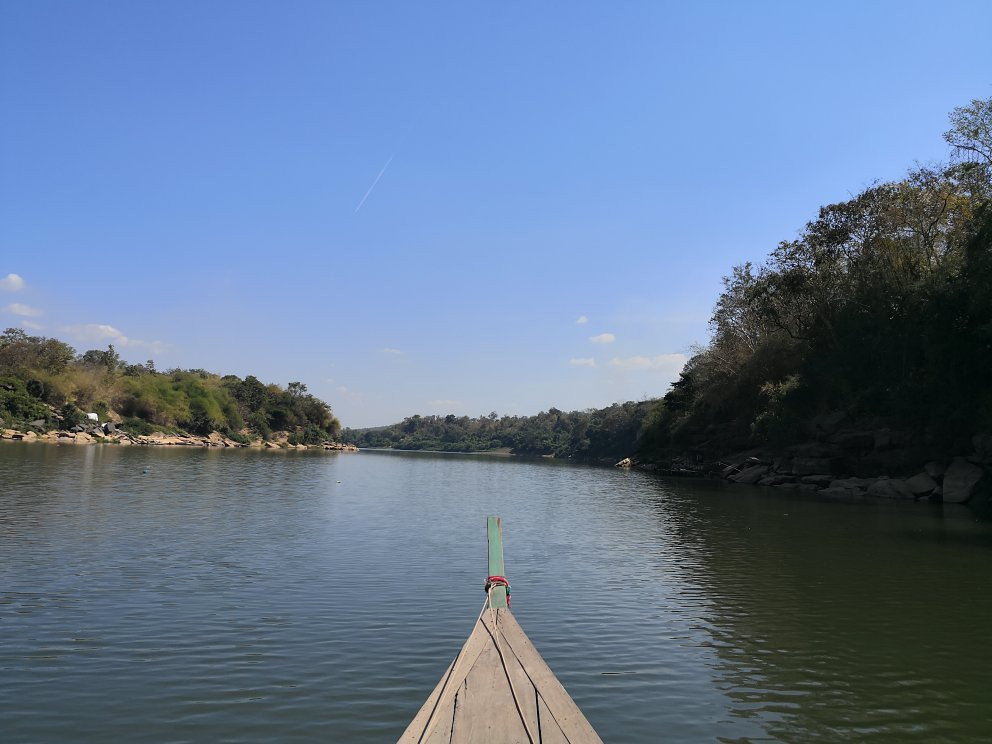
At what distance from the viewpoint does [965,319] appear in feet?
98.0

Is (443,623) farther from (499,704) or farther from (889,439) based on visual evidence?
(889,439)

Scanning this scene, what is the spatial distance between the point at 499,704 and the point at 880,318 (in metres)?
39.2

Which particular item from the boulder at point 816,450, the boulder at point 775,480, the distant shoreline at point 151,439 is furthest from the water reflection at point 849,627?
the distant shoreline at point 151,439

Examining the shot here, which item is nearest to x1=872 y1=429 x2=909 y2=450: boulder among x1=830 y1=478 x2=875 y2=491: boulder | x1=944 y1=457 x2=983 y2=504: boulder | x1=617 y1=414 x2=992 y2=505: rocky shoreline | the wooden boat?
x1=617 y1=414 x2=992 y2=505: rocky shoreline

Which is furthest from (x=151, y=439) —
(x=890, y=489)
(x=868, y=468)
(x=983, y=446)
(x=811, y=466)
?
(x=983, y=446)

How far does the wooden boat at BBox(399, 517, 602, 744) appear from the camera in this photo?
18.1ft

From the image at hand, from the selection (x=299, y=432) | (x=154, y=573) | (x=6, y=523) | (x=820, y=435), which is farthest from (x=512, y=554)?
(x=299, y=432)

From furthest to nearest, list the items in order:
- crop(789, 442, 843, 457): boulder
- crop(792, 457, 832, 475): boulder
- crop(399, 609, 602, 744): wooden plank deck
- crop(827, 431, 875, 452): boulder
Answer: crop(789, 442, 843, 457): boulder, crop(792, 457, 832, 475): boulder, crop(827, 431, 875, 452): boulder, crop(399, 609, 602, 744): wooden plank deck

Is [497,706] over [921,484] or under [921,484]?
under

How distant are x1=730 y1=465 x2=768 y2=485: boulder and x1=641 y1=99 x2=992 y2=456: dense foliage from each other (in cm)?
258

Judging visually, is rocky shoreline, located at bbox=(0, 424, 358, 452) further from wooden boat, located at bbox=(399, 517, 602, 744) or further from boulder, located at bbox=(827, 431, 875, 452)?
wooden boat, located at bbox=(399, 517, 602, 744)

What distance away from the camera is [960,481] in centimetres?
3416

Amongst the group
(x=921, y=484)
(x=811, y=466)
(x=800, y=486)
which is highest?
(x=811, y=466)

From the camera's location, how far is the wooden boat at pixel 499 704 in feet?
18.1
